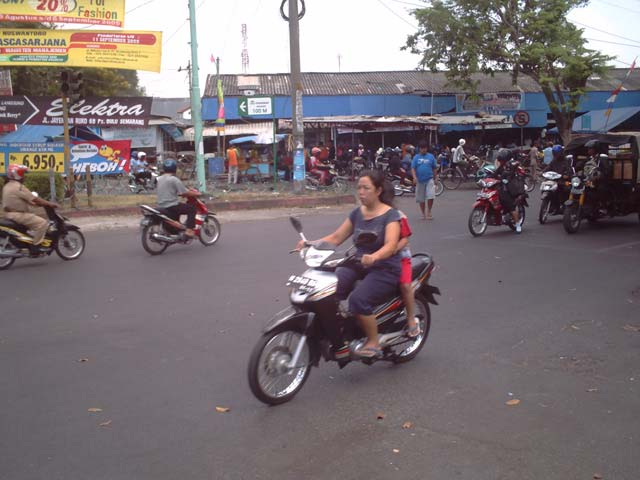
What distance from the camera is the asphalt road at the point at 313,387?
3.59 meters

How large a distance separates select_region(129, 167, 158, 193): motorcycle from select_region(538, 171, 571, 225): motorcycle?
1257 centimetres

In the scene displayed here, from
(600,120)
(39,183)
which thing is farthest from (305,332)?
(600,120)

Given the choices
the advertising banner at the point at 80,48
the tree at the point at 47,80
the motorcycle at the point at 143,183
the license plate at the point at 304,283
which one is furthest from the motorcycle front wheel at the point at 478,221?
the tree at the point at 47,80

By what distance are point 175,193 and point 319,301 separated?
726 centimetres

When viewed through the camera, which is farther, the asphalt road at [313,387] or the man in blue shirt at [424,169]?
the man in blue shirt at [424,169]

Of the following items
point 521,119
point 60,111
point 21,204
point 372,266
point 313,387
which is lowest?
point 313,387

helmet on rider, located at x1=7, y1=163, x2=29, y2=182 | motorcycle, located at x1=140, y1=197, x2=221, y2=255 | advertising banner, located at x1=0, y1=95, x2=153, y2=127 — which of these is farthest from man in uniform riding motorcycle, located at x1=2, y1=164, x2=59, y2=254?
advertising banner, located at x1=0, y1=95, x2=153, y2=127

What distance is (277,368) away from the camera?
4352mm

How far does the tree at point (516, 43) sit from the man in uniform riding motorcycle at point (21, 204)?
893 inches

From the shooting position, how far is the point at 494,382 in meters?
4.77

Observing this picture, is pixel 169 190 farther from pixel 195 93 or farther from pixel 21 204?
pixel 195 93

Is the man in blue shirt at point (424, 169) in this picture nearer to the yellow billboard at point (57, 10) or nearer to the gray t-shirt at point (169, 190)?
the gray t-shirt at point (169, 190)

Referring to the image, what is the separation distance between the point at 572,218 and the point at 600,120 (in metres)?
23.2

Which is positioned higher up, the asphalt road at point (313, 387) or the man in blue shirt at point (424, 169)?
the man in blue shirt at point (424, 169)
